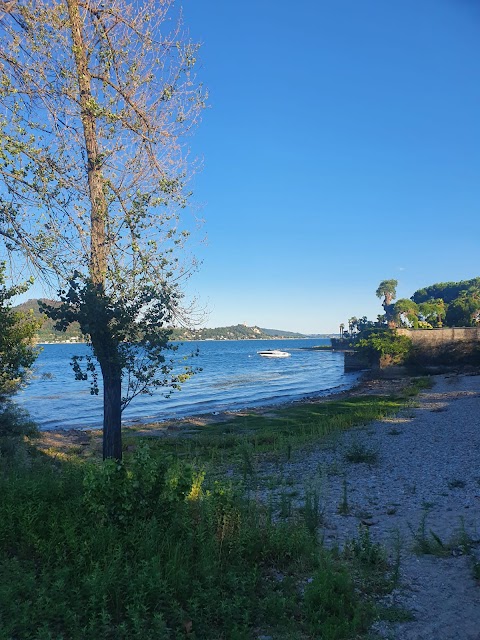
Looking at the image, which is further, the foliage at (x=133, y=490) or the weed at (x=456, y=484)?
the weed at (x=456, y=484)

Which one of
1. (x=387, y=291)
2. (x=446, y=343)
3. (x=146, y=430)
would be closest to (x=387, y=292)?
(x=387, y=291)

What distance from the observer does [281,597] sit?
4441 millimetres

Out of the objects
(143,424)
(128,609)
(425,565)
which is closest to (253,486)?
(425,565)

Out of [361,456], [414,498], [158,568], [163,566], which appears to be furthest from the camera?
[361,456]

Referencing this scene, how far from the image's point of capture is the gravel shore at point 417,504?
4539 mm

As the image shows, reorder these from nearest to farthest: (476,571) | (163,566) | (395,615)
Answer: (395,615), (163,566), (476,571)

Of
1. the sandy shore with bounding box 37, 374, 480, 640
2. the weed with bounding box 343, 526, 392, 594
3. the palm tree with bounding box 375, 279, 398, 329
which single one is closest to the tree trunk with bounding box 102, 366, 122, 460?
the sandy shore with bounding box 37, 374, 480, 640

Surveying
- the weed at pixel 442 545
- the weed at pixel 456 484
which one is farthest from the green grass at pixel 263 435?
the weed at pixel 442 545

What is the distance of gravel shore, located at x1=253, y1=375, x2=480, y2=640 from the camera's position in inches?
179

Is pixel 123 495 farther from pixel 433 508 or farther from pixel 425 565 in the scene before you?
pixel 433 508

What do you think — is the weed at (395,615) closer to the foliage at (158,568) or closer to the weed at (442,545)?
the foliage at (158,568)

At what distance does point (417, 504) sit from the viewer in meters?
8.62

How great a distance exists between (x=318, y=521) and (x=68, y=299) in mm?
5696

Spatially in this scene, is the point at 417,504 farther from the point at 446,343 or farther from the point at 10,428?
the point at 446,343
